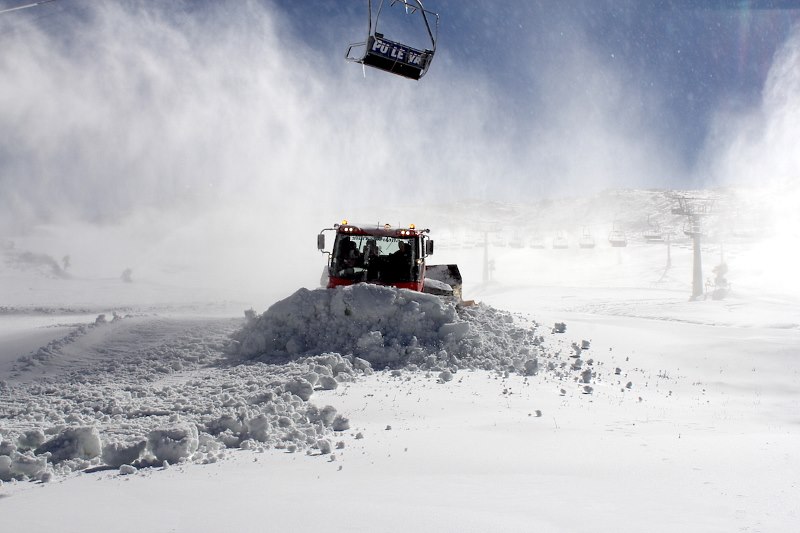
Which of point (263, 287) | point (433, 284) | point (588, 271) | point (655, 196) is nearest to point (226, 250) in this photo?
point (263, 287)

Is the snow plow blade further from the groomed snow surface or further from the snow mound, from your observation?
the snow mound

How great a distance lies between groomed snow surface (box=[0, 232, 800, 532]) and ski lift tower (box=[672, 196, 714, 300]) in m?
28.5

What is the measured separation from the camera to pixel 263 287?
3947cm

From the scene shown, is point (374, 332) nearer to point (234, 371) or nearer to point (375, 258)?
point (234, 371)

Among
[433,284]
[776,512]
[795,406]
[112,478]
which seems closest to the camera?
[776,512]

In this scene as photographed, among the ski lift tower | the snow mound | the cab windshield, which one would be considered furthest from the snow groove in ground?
the ski lift tower

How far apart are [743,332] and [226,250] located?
58951 mm

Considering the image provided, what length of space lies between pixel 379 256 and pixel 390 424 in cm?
707

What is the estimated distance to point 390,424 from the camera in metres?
5.65

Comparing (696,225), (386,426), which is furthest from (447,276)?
(696,225)

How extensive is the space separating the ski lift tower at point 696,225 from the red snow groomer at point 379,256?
33016 mm

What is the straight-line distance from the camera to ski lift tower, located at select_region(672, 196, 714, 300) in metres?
38.9

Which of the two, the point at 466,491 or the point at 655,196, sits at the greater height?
the point at 655,196

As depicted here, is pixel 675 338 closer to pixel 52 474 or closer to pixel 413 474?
pixel 413 474
